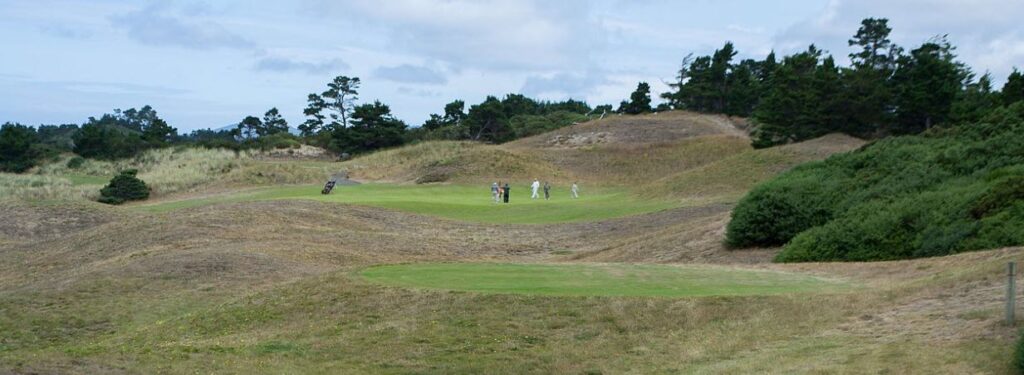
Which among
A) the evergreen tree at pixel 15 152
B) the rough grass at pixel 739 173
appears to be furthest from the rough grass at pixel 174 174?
the rough grass at pixel 739 173

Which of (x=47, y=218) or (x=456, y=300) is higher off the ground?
(x=47, y=218)

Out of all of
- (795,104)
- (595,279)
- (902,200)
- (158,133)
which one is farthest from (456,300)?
(158,133)

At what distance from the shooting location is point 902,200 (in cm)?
2620

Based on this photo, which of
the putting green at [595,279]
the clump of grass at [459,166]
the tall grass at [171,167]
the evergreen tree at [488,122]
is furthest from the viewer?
the evergreen tree at [488,122]

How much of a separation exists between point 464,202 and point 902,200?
28651mm

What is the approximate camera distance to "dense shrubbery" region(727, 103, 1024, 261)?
22.5 meters

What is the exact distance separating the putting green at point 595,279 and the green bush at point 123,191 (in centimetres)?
4063

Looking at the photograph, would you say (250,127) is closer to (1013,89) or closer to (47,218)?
(47,218)

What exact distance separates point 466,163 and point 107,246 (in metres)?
40.6

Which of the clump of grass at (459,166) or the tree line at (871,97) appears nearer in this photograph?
the tree line at (871,97)

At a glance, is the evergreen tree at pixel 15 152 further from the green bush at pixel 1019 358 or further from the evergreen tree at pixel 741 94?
the green bush at pixel 1019 358

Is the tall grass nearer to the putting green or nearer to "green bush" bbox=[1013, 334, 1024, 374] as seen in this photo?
the putting green

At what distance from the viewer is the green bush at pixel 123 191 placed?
5873 cm

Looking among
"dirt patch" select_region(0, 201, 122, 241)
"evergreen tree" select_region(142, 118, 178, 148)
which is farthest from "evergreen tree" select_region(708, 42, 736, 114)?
"dirt patch" select_region(0, 201, 122, 241)
